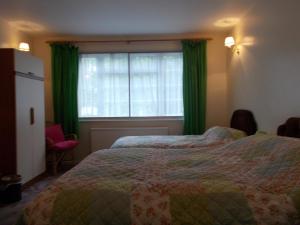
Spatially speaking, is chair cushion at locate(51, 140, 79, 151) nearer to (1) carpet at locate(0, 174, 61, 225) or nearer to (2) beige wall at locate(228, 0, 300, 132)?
(1) carpet at locate(0, 174, 61, 225)

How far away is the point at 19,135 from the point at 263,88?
3.06 meters

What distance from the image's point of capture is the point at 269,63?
3.16 m

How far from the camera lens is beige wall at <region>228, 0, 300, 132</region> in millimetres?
2619

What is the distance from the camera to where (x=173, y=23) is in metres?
4.39

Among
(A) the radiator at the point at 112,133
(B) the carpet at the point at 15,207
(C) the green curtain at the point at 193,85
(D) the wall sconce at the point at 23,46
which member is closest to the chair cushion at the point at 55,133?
(A) the radiator at the point at 112,133

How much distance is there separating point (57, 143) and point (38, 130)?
Result: 458 mm

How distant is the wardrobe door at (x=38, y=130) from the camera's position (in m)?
4.10

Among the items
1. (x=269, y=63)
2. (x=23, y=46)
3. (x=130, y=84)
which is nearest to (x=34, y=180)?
(x=23, y=46)

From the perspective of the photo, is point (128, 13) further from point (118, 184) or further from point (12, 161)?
point (118, 184)

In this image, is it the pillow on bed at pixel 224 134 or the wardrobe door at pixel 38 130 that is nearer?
the pillow on bed at pixel 224 134

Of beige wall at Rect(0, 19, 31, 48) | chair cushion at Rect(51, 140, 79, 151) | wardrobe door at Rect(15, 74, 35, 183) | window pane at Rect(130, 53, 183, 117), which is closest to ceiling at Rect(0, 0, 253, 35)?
beige wall at Rect(0, 19, 31, 48)

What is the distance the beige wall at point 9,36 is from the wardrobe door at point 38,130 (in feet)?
2.52

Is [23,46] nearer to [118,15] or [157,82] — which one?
[118,15]

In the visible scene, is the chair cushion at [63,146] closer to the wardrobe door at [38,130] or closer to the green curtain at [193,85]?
the wardrobe door at [38,130]
